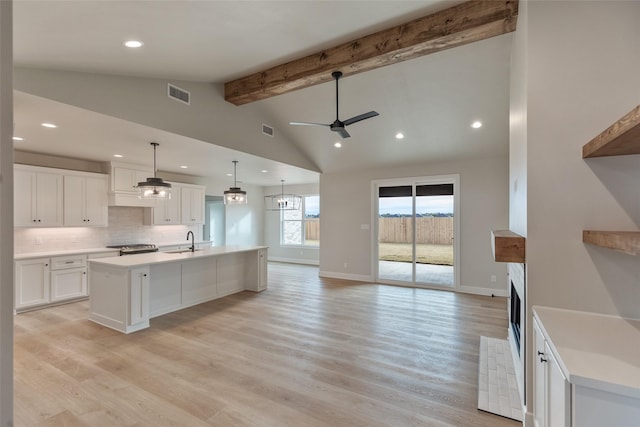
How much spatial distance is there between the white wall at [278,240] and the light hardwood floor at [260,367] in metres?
4.62

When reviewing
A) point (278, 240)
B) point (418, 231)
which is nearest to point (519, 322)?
point (418, 231)

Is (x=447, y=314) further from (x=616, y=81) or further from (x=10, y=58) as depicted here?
(x=10, y=58)

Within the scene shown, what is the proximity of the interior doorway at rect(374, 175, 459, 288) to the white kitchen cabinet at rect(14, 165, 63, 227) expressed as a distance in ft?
20.2

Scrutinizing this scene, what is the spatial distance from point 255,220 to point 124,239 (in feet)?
13.9

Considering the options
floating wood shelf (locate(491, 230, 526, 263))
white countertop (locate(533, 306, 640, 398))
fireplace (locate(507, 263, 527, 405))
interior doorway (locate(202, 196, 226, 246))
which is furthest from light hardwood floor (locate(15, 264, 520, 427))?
interior doorway (locate(202, 196, 226, 246))

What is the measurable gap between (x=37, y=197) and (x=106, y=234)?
4.59ft

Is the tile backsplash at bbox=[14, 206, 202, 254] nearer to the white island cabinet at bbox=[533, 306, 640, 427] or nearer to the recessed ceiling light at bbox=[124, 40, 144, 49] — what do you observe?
the recessed ceiling light at bbox=[124, 40, 144, 49]

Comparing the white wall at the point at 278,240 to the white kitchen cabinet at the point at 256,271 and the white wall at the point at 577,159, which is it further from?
the white wall at the point at 577,159

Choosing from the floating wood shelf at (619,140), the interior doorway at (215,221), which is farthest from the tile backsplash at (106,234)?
the floating wood shelf at (619,140)

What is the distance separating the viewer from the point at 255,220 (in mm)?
10227

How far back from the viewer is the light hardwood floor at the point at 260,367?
7.64 feet

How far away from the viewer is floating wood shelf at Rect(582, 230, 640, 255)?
1351 mm

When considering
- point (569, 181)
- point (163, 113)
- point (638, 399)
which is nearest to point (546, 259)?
point (569, 181)

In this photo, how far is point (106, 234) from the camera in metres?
6.23
